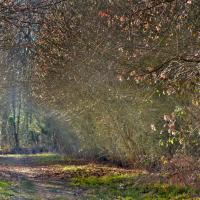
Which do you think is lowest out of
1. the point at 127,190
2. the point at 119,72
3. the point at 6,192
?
the point at 127,190

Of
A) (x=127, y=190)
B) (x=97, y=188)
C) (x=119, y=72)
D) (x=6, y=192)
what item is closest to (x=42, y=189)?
(x=97, y=188)

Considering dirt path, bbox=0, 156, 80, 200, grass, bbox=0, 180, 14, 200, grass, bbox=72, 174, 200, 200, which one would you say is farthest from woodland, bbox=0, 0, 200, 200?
grass, bbox=0, 180, 14, 200

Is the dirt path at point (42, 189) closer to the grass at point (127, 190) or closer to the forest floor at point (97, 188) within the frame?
the forest floor at point (97, 188)

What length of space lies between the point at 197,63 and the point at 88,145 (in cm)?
2467

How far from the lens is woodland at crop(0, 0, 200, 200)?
12.7m

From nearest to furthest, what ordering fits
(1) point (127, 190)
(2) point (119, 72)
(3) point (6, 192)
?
(2) point (119, 72)
(3) point (6, 192)
(1) point (127, 190)

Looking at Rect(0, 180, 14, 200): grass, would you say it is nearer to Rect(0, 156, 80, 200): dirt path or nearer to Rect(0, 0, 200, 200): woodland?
Rect(0, 156, 80, 200): dirt path

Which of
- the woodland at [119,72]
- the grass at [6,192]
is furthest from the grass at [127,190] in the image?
the grass at [6,192]

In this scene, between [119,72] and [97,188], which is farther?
[97,188]

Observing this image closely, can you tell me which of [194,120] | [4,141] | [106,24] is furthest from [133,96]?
[4,141]

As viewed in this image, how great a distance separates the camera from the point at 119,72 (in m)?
15.8

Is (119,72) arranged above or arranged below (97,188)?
above

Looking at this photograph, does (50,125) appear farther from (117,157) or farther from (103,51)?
(103,51)

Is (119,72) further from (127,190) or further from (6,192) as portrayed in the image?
(6,192)
